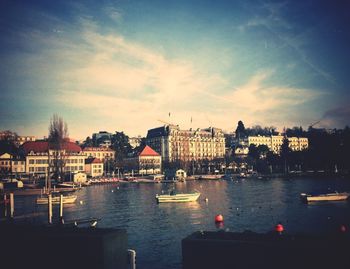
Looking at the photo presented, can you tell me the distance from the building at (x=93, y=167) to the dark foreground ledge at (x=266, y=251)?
5200 inches

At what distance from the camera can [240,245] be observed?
11211mm

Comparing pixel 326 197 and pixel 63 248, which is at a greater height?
pixel 63 248

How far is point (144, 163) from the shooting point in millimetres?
154625

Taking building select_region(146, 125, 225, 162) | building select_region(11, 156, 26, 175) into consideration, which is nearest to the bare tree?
building select_region(11, 156, 26, 175)

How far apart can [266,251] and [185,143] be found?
170m

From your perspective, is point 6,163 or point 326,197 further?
point 6,163

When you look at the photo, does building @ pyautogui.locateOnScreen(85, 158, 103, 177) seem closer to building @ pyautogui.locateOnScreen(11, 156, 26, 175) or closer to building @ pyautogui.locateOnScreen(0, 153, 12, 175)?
building @ pyautogui.locateOnScreen(11, 156, 26, 175)

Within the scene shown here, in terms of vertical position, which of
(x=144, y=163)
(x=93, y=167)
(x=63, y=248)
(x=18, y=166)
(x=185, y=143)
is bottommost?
(x=93, y=167)

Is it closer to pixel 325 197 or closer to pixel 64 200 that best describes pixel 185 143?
pixel 64 200

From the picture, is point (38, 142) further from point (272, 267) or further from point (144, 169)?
point (272, 267)

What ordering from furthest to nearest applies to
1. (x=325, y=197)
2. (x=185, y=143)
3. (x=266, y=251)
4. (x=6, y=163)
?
(x=185, y=143) < (x=6, y=163) < (x=325, y=197) < (x=266, y=251)

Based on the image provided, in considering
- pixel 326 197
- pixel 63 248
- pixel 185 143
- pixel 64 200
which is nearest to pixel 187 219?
pixel 326 197

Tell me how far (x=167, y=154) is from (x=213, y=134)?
38.1 m

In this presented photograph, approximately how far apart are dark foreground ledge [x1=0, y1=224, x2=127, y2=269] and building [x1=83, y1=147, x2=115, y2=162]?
14650 centimetres
